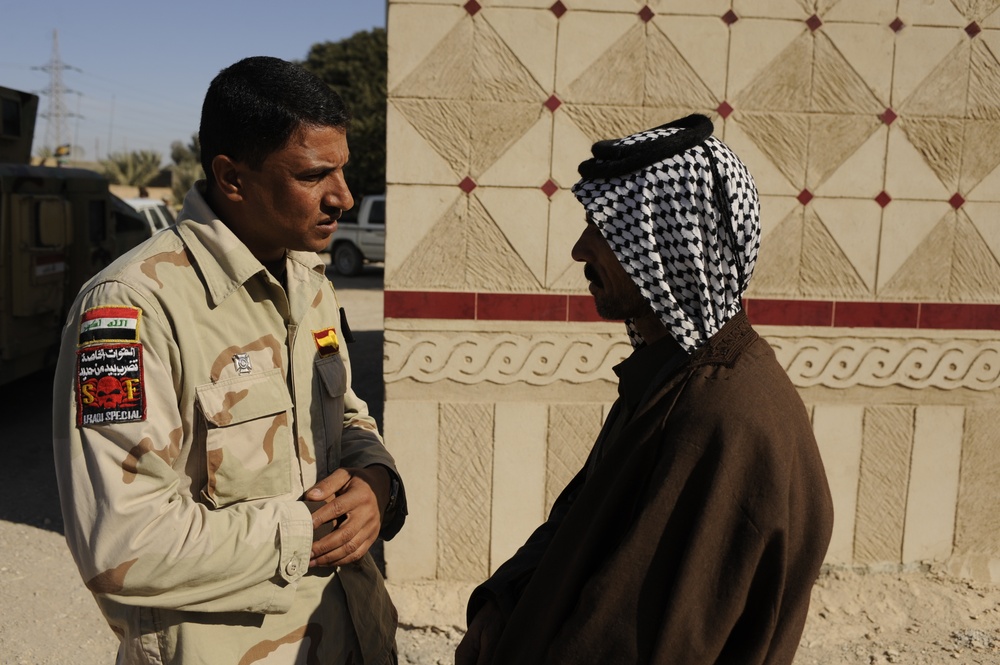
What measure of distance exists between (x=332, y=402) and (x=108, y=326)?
1.93ft

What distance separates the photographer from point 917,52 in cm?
380

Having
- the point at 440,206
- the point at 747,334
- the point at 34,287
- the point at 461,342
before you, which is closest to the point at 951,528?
the point at 461,342

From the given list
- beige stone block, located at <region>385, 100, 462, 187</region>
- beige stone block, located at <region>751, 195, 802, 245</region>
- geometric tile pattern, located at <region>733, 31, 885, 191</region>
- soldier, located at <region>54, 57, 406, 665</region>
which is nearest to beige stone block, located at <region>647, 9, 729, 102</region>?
geometric tile pattern, located at <region>733, 31, 885, 191</region>

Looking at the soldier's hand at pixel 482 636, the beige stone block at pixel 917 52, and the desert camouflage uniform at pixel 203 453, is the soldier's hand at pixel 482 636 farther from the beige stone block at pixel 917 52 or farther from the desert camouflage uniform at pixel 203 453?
the beige stone block at pixel 917 52

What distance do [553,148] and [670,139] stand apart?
2.16 m

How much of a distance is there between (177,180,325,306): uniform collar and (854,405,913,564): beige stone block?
3219 mm

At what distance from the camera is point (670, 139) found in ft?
5.31

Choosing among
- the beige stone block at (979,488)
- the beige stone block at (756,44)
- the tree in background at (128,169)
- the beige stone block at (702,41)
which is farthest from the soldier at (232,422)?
the tree in background at (128,169)

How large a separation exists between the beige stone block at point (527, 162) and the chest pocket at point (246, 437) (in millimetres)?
2143

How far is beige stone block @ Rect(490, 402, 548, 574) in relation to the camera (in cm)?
388

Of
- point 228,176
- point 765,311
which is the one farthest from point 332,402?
point 765,311

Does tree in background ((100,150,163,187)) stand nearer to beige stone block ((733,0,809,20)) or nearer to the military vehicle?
the military vehicle

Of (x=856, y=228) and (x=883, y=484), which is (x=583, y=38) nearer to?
(x=856, y=228)

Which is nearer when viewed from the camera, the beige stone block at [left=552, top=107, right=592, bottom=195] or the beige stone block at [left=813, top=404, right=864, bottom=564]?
the beige stone block at [left=552, top=107, right=592, bottom=195]
